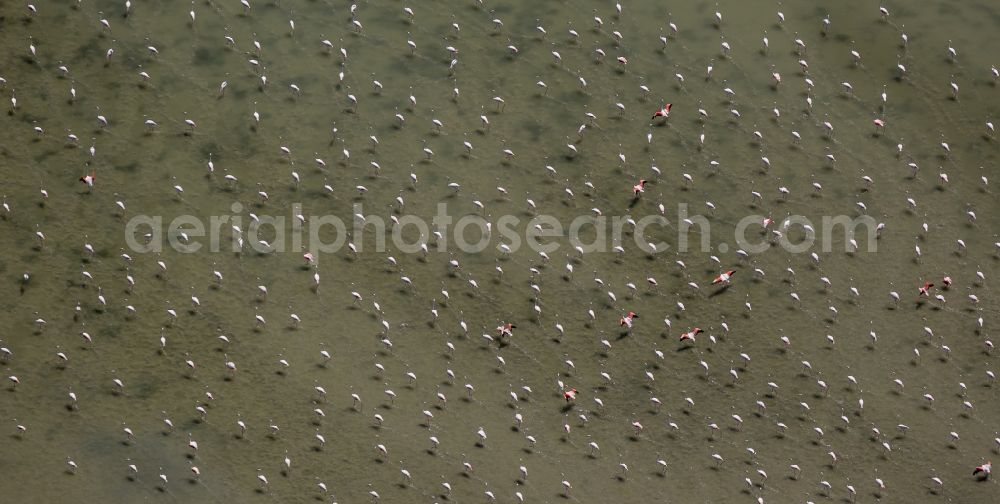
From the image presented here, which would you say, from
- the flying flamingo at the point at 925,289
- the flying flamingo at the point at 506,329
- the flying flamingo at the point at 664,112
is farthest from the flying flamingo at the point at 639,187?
the flying flamingo at the point at 925,289

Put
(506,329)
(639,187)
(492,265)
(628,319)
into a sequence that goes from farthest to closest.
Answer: (639,187) → (492,265) → (628,319) → (506,329)

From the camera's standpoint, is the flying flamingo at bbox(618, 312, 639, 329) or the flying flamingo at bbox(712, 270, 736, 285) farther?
the flying flamingo at bbox(712, 270, 736, 285)

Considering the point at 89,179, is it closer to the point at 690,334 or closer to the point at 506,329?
the point at 506,329

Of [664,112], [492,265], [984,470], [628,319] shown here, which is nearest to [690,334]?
[628,319]

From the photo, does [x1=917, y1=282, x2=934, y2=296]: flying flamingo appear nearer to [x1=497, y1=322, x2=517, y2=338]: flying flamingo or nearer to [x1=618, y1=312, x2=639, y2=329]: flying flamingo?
[x1=618, y1=312, x2=639, y2=329]: flying flamingo

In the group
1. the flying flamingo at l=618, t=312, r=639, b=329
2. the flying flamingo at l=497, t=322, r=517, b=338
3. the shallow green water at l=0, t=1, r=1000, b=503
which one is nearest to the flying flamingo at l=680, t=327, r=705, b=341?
the shallow green water at l=0, t=1, r=1000, b=503

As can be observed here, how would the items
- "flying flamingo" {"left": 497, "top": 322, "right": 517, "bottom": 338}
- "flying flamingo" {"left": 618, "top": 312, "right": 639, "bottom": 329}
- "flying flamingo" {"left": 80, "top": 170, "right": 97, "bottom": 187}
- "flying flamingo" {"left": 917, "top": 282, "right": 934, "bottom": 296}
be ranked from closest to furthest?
"flying flamingo" {"left": 497, "top": 322, "right": 517, "bottom": 338}
"flying flamingo" {"left": 618, "top": 312, "right": 639, "bottom": 329}
"flying flamingo" {"left": 917, "top": 282, "right": 934, "bottom": 296}
"flying flamingo" {"left": 80, "top": 170, "right": 97, "bottom": 187}

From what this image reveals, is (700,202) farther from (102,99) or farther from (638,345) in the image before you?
(102,99)

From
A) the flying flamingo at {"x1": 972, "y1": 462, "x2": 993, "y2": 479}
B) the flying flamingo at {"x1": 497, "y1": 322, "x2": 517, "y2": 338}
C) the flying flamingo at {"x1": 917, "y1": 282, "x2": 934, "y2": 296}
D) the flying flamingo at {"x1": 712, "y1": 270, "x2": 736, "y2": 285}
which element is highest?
the flying flamingo at {"x1": 917, "y1": 282, "x2": 934, "y2": 296}

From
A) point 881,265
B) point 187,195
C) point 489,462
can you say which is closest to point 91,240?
point 187,195
